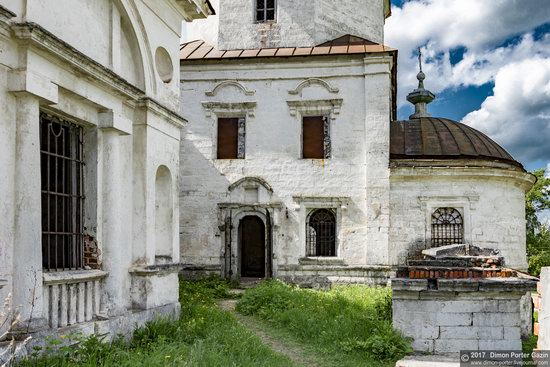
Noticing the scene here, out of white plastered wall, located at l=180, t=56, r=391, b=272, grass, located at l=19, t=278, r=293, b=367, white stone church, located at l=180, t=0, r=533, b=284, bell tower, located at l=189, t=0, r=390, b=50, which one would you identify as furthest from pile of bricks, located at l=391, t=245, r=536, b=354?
bell tower, located at l=189, t=0, r=390, b=50

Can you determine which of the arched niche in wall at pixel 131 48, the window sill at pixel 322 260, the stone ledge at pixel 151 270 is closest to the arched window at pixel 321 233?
the window sill at pixel 322 260

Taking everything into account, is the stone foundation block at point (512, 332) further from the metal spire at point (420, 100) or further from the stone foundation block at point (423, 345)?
the metal spire at point (420, 100)

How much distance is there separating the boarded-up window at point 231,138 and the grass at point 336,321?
16.3ft

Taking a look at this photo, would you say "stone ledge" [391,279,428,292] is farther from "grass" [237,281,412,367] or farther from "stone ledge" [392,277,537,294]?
"grass" [237,281,412,367]

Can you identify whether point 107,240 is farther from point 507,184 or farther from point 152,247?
point 507,184

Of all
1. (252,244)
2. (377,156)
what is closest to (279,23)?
(377,156)

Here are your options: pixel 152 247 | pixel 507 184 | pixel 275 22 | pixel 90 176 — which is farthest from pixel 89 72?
pixel 507 184

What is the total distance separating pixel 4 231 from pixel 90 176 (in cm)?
204

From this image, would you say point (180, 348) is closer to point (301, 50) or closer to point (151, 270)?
point (151, 270)

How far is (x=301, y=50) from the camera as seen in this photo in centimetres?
1722

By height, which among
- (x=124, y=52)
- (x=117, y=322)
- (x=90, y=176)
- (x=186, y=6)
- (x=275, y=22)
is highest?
(x=275, y=22)

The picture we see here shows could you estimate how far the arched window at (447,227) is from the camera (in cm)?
1596

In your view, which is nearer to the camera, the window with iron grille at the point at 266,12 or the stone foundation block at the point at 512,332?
the stone foundation block at the point at 512,332

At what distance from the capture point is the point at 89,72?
24.5ft
